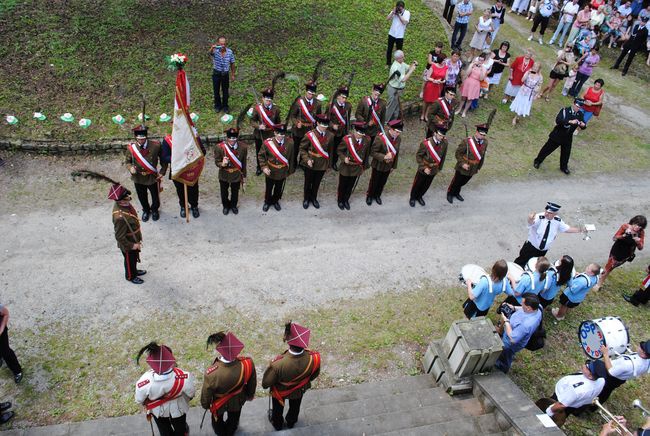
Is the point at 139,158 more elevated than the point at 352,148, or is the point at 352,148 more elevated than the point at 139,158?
the point at 352,148

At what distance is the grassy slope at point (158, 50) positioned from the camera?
35.6 feet

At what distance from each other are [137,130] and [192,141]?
83 centimetres

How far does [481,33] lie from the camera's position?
1370 cm

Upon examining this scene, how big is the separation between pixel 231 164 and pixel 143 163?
1339 mm

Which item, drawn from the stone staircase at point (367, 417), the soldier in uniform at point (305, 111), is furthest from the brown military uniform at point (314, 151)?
the stone staircase at point (367, 417)

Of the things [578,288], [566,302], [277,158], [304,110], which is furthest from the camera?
[304,110]

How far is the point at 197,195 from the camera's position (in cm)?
868

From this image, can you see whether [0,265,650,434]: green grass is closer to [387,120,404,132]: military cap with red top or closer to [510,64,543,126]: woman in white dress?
[387,120,404,132]: military cap with red top

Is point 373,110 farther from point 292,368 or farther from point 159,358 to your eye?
point 159,358

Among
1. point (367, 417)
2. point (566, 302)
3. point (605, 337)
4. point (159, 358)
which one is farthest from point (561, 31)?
point (159, 358)

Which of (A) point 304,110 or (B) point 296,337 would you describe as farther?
(A) point 304,110

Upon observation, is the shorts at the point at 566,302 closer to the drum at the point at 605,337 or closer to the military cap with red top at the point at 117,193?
the drum at the point at 605,337

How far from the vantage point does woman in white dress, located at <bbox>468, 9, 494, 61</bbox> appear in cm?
1342

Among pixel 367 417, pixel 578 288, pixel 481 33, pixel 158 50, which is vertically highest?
pixel 481 33
